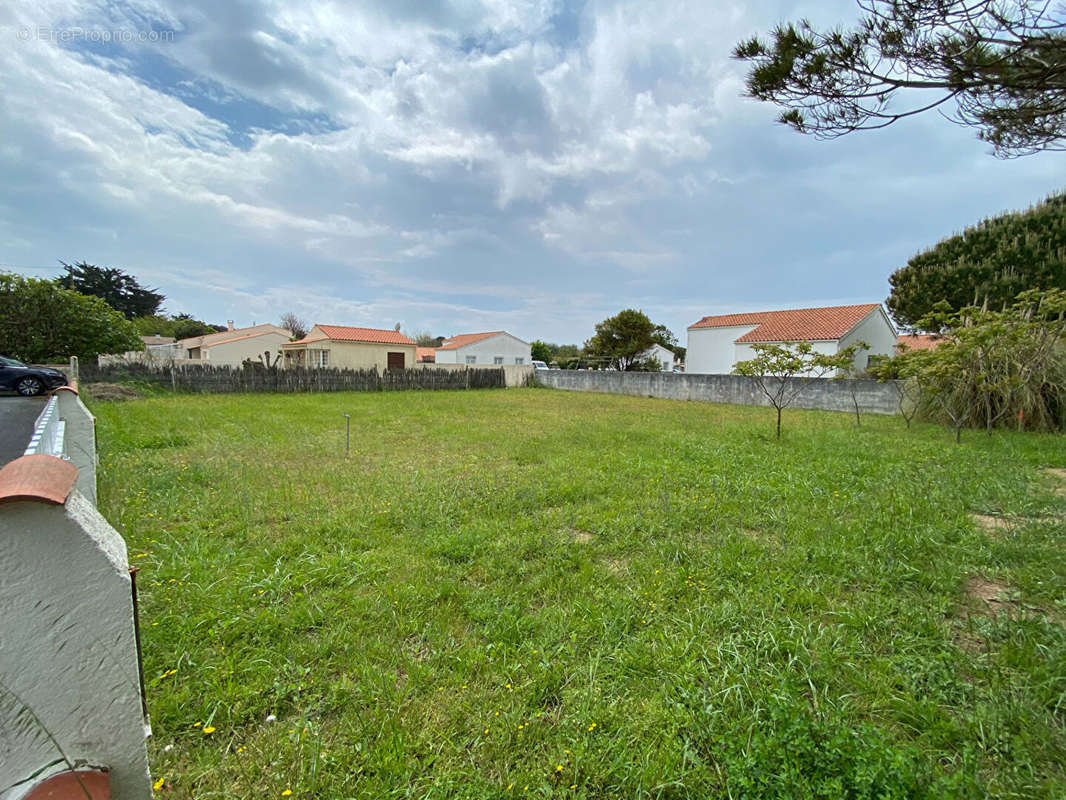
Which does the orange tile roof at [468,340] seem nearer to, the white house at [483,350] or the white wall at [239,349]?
the white house at [483,350]

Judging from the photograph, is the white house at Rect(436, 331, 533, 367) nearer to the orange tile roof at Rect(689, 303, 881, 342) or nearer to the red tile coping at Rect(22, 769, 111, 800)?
the orange tile roof at Rect(689, 303, 881, 342)

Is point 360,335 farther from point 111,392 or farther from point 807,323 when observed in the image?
point 807,323

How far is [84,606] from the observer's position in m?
0.89

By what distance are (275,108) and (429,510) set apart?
33.4 feet

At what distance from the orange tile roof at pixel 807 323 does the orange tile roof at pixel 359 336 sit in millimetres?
20159

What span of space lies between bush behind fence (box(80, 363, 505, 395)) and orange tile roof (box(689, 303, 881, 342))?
16.4 meters

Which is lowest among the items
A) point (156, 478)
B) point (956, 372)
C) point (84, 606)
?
point (156, 478)

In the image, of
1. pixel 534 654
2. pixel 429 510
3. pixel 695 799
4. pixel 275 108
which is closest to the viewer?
pixel 695 799

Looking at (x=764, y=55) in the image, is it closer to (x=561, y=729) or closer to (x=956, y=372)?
(x=561, y=729)

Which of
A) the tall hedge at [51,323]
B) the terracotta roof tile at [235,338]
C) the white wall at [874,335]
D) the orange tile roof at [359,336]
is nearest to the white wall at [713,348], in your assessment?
the white wall at [874,335]

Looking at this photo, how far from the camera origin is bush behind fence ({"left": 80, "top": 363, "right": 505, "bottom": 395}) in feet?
46.3

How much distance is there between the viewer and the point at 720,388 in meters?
17.0

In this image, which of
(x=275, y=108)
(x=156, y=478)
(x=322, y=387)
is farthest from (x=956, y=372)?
(x=322, y=387)

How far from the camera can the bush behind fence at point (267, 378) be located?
1412cm
